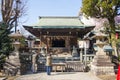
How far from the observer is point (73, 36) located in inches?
1319

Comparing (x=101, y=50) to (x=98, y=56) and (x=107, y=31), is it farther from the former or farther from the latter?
(x=107, y=31)

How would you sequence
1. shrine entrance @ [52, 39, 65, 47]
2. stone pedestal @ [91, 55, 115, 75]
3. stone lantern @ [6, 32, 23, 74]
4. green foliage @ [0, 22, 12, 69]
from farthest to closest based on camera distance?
shrine entrance @ [52, 39, 65, 47]
green foliage @ [0, 22, 12, 69]
stone lantern @ [6, 32, 23, 74]
stone pedestal @ [91, 55, 115, 75]

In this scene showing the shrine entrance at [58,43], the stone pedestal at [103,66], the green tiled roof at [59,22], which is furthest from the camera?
the shrine entrance at [58,43]

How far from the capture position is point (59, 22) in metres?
36.1

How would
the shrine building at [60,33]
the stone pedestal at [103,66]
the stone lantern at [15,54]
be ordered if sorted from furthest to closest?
the shrine building at [60,33]
the stone lantern at [15,54]
the stone pedestal at [103,66]

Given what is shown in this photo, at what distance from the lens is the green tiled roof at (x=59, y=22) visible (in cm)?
3275

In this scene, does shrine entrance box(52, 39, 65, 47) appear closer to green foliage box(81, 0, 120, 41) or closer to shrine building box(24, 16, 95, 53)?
shrine building box(24, 16, 95, 53)

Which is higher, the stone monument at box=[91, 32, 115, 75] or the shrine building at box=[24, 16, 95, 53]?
the shrine building at box=[24, 16, 95, 53]

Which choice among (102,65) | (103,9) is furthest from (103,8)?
(102,65)

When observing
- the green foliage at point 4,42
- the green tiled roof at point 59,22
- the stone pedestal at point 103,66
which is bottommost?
the stone pedestal at point 103,66

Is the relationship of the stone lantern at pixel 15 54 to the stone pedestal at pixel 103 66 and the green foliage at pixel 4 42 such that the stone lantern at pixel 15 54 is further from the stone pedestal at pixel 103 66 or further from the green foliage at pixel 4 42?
the stone pedestal at pixel 103 66

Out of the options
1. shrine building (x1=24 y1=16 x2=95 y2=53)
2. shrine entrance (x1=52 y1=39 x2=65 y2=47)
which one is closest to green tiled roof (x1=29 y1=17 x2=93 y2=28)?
shrine building (x1=24 y1=16 x2=95 y2=53)

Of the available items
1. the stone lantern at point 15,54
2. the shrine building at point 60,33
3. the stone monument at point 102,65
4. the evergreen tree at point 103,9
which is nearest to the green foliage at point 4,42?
the stone lantern at point 15,54

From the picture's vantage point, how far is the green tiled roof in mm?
32750
